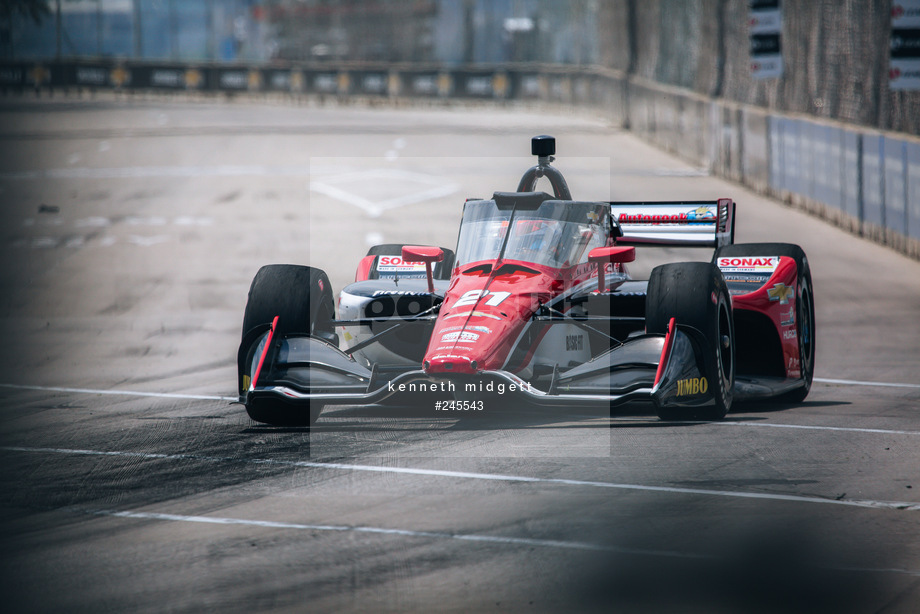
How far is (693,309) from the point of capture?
806 centimetres

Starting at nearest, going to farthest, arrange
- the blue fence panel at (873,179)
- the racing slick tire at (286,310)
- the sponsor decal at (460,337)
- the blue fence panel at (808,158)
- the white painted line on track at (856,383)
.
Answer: the sponsor decal at (460,337)
the racing slick tire at (286,310)
the white painted line on track at (856,383)
the blue fence panel at (873,179)
the blue fence panel at (808,158)

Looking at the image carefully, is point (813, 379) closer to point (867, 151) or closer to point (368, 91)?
point (867, 151)

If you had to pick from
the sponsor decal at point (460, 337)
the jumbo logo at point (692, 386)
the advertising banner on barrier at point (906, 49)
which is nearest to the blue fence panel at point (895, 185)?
the advertising banner on barrier at point (906, 49)

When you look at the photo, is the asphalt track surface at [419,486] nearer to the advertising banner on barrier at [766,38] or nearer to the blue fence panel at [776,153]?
the blue fence panel at [776,153]

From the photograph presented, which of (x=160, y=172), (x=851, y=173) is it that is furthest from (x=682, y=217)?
(x=160, y=172)

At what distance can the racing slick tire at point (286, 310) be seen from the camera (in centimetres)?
841

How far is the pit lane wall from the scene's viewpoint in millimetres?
17672

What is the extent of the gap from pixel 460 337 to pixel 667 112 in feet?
83.5

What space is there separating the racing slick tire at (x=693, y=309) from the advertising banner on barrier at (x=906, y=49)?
9832 millimetres

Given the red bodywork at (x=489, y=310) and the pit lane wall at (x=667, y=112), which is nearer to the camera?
the red bodywork at (x=489, y=310)

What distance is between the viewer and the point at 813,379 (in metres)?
10.8

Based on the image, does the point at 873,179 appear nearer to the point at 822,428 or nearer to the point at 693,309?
the point at 822,428

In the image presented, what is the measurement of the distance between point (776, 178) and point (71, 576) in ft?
63.4

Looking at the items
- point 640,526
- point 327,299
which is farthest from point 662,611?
point 327,299
